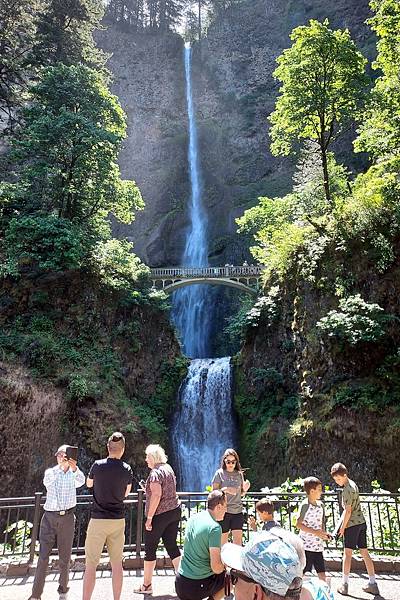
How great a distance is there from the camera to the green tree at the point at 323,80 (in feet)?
59.0

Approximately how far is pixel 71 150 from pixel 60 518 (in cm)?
1754

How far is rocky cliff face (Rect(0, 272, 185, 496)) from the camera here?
1534 centimetres

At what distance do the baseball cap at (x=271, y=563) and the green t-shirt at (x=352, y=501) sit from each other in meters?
3.79

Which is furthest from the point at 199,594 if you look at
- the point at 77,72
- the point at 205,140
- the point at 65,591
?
the point at 205,140

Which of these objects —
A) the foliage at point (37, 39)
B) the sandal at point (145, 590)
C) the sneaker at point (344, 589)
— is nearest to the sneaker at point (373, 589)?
the sneaker at point (344, 589)

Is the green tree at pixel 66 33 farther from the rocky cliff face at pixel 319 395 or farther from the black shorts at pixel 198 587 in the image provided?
the black shorts at pixel 198 587

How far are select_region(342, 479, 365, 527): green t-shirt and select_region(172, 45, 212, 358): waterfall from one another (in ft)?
87.3

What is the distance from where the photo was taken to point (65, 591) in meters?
5.28

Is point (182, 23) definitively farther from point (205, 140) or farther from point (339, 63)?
point (339, 63)

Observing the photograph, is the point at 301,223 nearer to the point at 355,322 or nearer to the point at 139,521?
the point at 355,322

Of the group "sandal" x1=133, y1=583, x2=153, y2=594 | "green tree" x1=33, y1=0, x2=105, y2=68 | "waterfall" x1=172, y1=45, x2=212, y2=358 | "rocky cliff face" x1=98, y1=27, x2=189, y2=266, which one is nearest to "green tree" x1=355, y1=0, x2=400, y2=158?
"sandal" x1=133, y1=583, x2=153, y2=594

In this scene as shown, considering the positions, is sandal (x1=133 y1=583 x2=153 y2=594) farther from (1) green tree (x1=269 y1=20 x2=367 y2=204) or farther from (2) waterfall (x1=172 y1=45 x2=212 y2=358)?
(2) waterfall (x1=172 y1=45 x2=212 y2=358)

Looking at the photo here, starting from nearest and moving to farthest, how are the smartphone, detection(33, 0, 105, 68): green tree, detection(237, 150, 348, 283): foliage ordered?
the smartphone → detection(237, 150, 348, 283): foliage → detection(33, 0, 105, 68): green tree

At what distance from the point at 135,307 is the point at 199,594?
18025 millimetres
